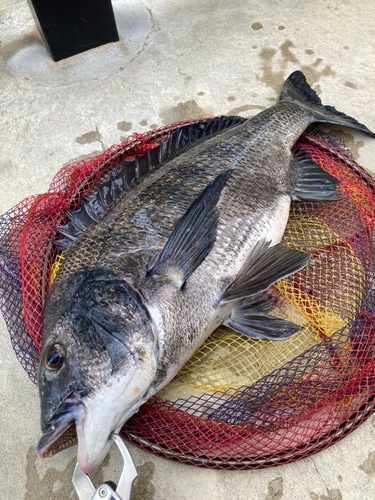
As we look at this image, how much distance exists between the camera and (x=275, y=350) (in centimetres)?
211

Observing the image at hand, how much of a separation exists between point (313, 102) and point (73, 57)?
2.64m

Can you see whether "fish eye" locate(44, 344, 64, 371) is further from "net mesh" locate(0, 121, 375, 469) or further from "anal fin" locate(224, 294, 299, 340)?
"anal fin" locate(224, 294, 299, 340)

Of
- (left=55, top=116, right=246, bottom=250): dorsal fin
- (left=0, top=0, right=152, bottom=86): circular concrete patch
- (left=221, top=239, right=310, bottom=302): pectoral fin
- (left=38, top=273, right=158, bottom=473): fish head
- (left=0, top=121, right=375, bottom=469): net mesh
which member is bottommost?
(left=0, top=121, right=375, bottom=469): net mesh

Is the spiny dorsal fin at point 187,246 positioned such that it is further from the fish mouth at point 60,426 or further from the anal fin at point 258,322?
the fish mouth at point 60,426

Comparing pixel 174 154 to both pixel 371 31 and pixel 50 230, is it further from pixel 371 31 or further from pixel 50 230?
pixel 371 31

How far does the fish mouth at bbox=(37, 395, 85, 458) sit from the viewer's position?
137 centimetres

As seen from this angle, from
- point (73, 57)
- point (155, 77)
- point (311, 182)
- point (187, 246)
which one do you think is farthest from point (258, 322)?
point (73, 57)

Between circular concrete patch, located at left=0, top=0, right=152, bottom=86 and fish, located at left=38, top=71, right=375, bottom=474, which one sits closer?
fish, located at left=38, top=71, right=375, bottom=474

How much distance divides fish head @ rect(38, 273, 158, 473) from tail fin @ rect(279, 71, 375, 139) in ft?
7.05

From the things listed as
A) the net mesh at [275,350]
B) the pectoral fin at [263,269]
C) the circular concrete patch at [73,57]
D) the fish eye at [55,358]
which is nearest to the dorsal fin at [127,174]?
the net mesh at [275,350]

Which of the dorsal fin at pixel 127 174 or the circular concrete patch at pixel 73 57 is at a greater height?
the circular concrete patch at pixel 73 57

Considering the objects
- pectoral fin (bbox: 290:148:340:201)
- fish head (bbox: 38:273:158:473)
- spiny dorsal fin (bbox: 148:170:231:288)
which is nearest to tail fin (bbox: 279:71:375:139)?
pectoral fin (bbox: 290:148:340:201)

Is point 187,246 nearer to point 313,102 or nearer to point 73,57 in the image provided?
→ point 313,102

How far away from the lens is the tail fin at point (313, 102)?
285 centimetres
